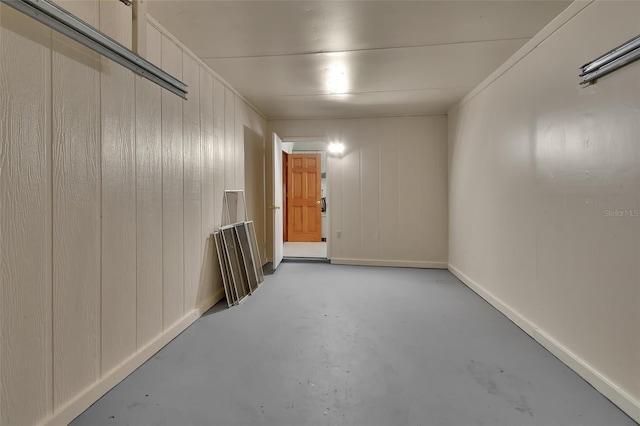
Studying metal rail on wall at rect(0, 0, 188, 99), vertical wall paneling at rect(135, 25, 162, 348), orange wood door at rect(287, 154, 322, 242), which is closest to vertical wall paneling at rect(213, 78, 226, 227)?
vertical wall paneling at rect(135, 25, 162, 348)

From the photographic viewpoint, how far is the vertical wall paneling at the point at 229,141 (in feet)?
9.88

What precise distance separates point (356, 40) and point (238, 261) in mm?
2344

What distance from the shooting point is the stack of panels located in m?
2.79

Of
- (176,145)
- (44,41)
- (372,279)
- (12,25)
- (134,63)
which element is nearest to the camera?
(12,25)

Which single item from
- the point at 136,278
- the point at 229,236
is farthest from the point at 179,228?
the point at 229,236

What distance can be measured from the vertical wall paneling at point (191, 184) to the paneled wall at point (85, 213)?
2 cm

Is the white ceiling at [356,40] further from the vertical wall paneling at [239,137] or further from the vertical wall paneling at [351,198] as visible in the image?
the vertical wall paneling at [351,198]

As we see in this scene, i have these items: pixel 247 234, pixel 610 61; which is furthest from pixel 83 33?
pixel 610 61

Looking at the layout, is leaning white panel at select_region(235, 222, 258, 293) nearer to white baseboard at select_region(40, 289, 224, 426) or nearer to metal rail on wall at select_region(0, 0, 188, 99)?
white baseboard at select_region(40, 289, 224, 426)

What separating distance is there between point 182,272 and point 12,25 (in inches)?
65.8

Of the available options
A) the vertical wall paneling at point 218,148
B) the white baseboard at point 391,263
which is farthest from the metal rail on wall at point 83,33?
the white baseboard at point 391,263

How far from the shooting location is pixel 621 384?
1.44 m

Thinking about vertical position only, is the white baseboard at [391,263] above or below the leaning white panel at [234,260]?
below

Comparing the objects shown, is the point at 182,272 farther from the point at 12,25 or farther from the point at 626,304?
the point at 626,304
